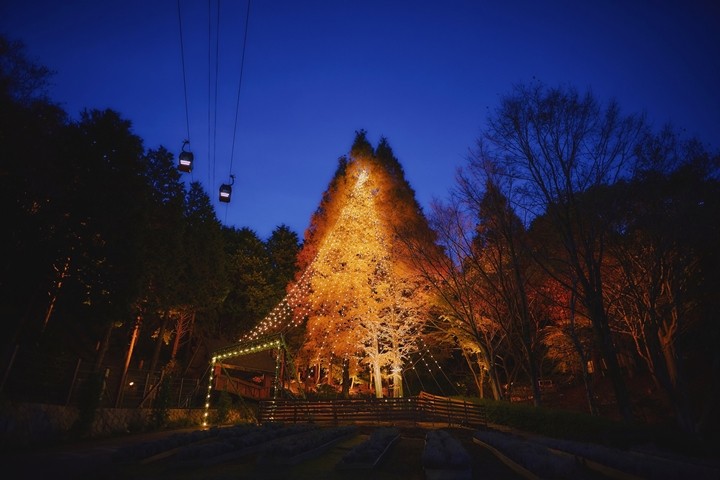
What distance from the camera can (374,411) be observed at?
15.7m

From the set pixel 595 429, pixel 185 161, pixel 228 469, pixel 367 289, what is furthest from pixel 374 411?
pixel 185 161

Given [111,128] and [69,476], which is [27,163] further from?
[69,476]

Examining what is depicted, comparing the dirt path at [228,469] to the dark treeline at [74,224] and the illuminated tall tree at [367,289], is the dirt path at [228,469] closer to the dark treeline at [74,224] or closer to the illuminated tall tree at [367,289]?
the dark treeline at [74,224]

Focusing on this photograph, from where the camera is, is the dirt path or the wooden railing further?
the wooden railing

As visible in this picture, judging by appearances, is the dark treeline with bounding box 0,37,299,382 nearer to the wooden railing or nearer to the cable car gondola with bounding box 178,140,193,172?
the cable car gondola with bounding box 178,140,193,172

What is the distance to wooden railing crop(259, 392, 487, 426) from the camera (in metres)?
15.6

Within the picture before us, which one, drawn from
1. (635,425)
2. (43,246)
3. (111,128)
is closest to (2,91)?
(111,128)

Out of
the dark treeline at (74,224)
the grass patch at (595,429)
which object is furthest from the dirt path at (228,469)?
the dark treeline at (74,224)

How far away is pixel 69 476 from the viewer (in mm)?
5500

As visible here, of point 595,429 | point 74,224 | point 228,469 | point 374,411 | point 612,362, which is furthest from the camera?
point 374,411

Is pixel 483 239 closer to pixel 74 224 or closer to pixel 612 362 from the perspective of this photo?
pixel 612 362

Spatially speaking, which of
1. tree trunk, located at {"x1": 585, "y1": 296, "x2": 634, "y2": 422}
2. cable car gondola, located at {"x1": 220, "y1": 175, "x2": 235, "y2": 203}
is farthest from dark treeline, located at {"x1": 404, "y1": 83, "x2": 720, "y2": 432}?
cable car gondola, located at {"x1": 220, "y1": 175, "x2": 235, "y2": 203}

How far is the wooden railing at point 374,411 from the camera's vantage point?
51.0 ft

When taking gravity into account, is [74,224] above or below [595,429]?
above
